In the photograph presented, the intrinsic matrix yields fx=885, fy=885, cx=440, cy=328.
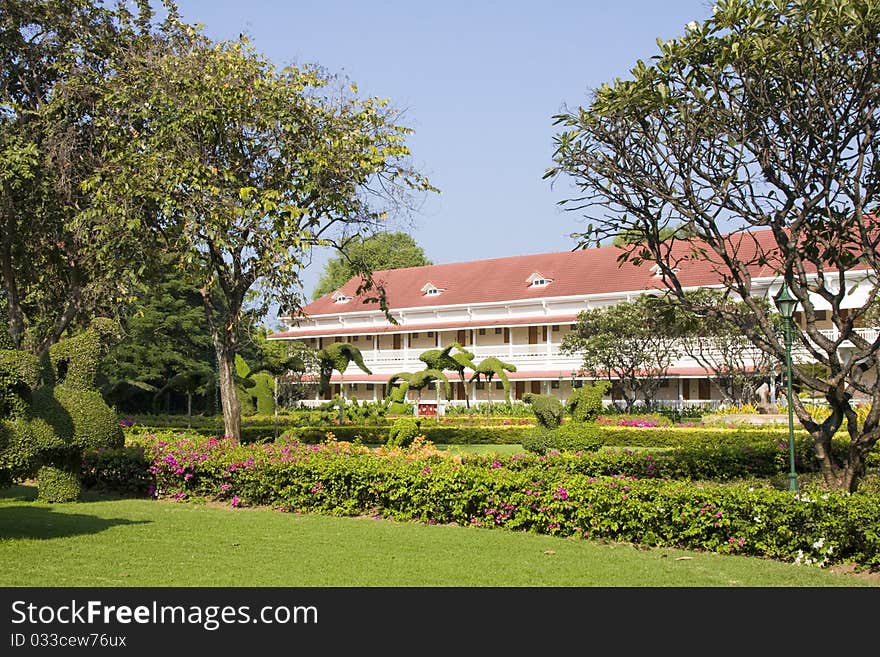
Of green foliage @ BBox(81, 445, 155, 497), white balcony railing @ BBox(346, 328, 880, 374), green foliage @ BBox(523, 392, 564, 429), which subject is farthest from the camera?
white balcony railing @ BBox(346, 328, 880, 374)

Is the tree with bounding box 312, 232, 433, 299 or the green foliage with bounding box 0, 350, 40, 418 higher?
the tree with bounding box 312, 232, 433, 299

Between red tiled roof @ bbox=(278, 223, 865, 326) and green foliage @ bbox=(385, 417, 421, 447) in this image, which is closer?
green foliage @ bbox=(385, 417, 421, 447)

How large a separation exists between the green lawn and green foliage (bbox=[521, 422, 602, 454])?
521 cm

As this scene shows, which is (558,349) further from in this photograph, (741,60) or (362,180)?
(741,60)

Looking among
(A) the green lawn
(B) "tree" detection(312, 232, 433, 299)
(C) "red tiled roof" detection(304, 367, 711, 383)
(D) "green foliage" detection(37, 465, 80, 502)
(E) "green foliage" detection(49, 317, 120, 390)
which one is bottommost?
(A) the green lawn

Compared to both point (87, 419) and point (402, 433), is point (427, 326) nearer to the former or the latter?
point (402, 433)

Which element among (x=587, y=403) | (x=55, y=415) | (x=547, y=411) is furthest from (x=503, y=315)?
(x=55, y=415)

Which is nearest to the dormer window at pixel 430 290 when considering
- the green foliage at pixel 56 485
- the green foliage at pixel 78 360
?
the green foliage at pixel 78 360

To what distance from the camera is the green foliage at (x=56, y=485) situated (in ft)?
38.9

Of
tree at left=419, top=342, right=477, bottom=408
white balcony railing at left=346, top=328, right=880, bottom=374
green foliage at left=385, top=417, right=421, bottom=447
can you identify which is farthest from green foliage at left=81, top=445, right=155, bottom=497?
white balcony railing at left=346, top=328, right=880, bottom=374

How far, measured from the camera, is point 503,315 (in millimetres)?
42250

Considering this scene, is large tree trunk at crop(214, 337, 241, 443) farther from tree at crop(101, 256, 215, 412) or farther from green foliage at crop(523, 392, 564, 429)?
tree at crop(101, 256, 215, 412)

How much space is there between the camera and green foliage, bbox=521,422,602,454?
15.1 metres

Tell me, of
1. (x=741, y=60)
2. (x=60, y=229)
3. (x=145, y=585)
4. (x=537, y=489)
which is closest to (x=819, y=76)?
(x=741, y=60)
